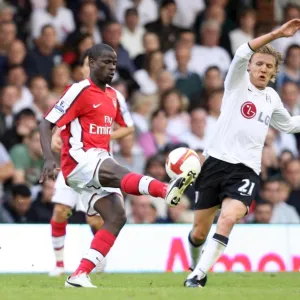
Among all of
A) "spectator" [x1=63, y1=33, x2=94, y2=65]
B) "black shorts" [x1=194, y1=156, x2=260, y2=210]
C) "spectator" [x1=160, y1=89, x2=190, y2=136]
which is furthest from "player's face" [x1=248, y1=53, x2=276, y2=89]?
"spectator" [x1=160, y1=89, x2=190, y2=136]

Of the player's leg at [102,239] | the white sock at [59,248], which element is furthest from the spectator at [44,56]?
the player's leg at [102,239]

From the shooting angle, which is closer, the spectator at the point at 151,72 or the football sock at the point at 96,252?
the football sock at the point at 96,252

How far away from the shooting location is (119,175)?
30.6ft

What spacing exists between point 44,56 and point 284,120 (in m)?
7.26

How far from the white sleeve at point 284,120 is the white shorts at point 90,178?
185 cm

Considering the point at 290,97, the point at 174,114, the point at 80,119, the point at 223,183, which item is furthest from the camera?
the point at 290,97

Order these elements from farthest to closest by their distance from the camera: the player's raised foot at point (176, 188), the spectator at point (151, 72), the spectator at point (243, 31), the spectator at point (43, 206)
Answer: the spectator at point (243, 31)
the spectator at point (151, 72)
the spectator at point (43, 206)
the player's raised foot at point (176, 188)

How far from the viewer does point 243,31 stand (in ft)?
64.3

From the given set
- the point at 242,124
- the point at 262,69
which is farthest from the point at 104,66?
the point at 262,69

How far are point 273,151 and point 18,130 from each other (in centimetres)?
448

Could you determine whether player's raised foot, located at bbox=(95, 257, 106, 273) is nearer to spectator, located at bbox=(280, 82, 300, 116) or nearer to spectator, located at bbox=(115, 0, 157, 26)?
spectator, located at bbox=(115, 0, 157, 26)

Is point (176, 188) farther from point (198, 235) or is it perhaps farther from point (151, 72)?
point (151, 72)

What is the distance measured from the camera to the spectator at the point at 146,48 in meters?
18.1

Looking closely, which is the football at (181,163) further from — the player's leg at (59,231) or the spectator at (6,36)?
the spectator at (6,36)
